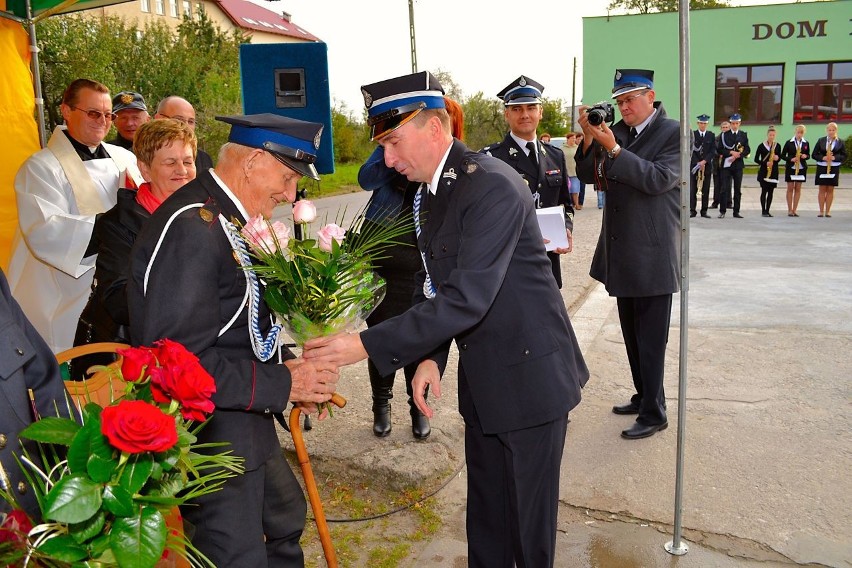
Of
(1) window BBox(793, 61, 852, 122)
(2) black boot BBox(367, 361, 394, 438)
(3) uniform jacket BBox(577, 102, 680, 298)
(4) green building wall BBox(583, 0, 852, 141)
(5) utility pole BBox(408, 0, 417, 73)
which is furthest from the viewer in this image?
(1) window BBox(793, 61, 852, 122)

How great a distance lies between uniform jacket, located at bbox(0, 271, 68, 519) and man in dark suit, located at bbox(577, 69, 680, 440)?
3264mm

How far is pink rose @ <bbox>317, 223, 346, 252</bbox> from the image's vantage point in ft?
7.85

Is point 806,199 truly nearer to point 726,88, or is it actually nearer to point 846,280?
point 846,280

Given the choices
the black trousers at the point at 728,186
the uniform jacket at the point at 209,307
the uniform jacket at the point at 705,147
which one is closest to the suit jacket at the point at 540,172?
the uniform jacket at the point at 209,307

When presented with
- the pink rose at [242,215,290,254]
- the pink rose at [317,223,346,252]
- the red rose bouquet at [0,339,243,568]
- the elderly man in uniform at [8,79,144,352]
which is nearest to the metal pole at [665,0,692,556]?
the pink rose at [317,223,346,252]

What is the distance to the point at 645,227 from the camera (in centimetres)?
449

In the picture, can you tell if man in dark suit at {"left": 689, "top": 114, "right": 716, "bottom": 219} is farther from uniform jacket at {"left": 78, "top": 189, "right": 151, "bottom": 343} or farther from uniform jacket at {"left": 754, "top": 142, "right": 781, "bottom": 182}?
uniform jacket at {"left": 78, "top": 189, "right": 151, "bottom": 343}

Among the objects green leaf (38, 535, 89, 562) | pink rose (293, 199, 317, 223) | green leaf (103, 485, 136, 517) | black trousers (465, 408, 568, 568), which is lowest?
black trousers (465, 408, 568, 568)

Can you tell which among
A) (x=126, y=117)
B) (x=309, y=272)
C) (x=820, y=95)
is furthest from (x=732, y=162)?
(x=820, y=95)

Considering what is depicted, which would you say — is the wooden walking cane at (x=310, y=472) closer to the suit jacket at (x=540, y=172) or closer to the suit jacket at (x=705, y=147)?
the suit jacket at (x=540, y=172)

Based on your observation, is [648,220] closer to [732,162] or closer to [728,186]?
[732,162]

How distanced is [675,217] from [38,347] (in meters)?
3.72

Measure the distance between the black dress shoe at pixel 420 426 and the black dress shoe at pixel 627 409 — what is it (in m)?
1.34

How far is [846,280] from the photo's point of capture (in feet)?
28.9
